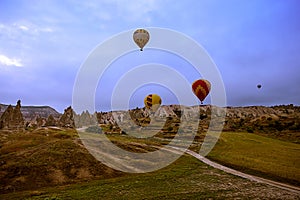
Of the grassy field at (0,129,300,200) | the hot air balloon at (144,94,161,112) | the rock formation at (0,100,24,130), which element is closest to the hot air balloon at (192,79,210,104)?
the grassy field at (0,129,300,200)

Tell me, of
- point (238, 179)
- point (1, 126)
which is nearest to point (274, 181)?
point (238, 179)

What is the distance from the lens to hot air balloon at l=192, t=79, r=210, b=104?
2251 inches

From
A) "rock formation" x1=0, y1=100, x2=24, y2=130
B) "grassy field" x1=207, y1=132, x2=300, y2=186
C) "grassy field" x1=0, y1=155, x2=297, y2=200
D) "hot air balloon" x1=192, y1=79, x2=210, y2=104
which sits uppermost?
"hot air balloon" x1=192, y1=79, x2=210, y2=104

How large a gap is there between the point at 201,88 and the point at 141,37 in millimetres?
17500

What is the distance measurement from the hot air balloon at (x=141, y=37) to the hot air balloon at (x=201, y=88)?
50.6 ft

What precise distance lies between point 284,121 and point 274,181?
78.9m

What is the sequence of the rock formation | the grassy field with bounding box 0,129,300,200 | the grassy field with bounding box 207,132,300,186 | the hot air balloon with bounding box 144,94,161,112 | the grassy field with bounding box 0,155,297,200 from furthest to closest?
1. the rock formation
2. the hot air balloon with bounding box 144,94,161,112
3. the grassy field with bounding box 207,132,300,186
4. the grassy field with bounding box 0,129,300,200
5. the grassy field with bounding box 0,155,297,200

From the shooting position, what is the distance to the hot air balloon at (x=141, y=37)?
5069cm

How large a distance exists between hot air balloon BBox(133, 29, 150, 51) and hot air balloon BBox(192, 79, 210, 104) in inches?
607

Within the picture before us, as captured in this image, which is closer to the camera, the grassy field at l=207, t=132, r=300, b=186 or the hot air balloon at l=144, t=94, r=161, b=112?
the grassy field at l=207, t=132, r=300, b=186

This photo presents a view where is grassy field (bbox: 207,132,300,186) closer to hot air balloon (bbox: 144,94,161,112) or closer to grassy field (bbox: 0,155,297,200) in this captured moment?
grassy field (bbox: 0,155,297,200)

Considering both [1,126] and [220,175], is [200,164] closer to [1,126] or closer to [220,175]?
[220,175]

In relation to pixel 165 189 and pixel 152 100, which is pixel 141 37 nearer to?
pixel 152 100

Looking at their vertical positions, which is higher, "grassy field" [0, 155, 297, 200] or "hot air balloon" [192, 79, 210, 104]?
"hot air balloon" [192, 79, 210, 104]
